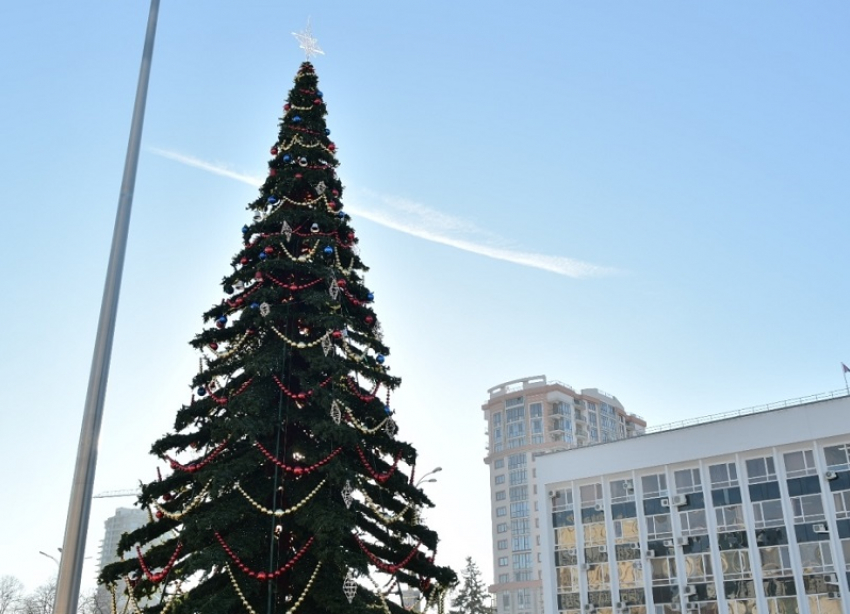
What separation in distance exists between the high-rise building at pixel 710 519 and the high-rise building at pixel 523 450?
4166 centimetres

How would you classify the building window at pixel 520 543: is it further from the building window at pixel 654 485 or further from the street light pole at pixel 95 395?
the street light pole at pixel 95 395

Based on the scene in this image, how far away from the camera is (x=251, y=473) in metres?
13.9

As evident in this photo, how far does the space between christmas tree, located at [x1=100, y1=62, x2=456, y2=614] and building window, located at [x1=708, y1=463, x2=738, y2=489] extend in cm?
2475

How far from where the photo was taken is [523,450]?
8600 centimetres

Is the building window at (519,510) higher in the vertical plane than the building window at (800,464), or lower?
higher

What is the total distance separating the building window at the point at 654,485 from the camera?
125 ft

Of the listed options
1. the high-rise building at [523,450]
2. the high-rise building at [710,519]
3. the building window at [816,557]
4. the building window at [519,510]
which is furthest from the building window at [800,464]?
the building window at [519,510]

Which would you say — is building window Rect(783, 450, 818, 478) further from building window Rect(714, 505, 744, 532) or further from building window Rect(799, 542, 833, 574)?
building window Rect(799, 542, 833, 574)

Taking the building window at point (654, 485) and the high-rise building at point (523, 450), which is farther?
the high-rise building at point (523, 450)

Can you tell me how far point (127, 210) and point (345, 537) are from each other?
635 centimetres

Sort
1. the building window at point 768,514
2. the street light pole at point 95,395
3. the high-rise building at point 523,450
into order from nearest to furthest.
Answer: the street light pole at point 95,395
the building window at point 768,514
the high-rise building at point 523,450

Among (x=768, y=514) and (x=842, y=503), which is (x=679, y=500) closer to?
(x=768, y=514)

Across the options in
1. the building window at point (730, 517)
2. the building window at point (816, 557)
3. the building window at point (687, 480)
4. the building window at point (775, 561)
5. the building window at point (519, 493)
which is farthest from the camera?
the building window at point (519, 493)

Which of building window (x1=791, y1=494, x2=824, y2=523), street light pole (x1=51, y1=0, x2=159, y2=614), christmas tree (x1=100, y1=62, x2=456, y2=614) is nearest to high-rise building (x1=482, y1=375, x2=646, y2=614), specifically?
building window (x1=791, y1=494, x2=824, y2=523)
